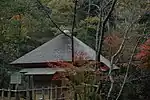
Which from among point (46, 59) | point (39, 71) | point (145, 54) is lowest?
point (39, 71)

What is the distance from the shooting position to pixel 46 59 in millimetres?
13320

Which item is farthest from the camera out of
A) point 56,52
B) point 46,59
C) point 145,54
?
point 145,54

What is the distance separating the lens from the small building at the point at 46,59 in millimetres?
13211

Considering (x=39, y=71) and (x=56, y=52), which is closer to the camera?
(x=39, y=71)

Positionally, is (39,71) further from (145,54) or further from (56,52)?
(145,54)

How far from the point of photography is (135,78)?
16.5 m

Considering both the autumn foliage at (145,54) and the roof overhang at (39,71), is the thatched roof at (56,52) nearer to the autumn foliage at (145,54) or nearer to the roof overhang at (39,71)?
the roof overhang at (39,71)

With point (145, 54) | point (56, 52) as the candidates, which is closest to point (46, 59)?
point (56, 52)

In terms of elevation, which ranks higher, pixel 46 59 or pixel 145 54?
pixel 145 54

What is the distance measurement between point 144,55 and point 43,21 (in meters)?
5.75

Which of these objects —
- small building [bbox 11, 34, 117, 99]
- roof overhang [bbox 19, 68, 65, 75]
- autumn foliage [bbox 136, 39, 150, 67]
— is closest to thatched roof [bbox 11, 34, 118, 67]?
small building [bbox 11, 34, 117, 99]

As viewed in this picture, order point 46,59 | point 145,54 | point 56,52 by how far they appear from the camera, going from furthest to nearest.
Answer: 1. point 145,54
2. point 56,52
3. point 46,59

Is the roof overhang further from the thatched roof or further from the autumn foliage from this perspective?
the autumn foliage

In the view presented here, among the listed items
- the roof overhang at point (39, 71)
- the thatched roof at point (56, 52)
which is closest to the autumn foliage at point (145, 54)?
the thatched roof at point (56, 52)
